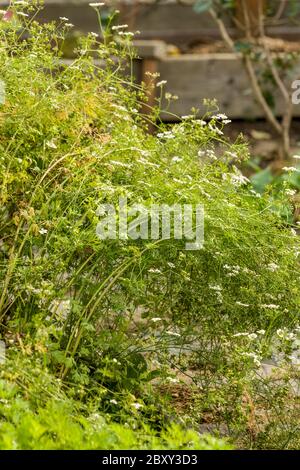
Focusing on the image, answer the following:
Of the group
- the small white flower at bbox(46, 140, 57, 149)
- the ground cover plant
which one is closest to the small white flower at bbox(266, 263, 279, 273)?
the ground cover plant

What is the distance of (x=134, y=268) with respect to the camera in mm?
4066

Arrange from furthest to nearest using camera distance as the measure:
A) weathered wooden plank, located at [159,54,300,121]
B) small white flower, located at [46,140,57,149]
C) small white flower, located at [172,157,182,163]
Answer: weathered wooden plank, located at [159,54,300,121] → small white flower, located at [172,157,182,163] → small white flower, located at [46,140,57,149]

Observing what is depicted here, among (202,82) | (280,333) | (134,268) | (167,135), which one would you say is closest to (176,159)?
(167,135)

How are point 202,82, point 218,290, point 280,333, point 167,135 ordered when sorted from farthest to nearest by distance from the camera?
point 202,82 → point 167,135 → point 218,290 → point 280,333

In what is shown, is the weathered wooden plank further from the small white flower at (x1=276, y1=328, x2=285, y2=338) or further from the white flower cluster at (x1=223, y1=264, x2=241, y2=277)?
the small white flower at (x1=276, y1=328, x2=285, y2=338)

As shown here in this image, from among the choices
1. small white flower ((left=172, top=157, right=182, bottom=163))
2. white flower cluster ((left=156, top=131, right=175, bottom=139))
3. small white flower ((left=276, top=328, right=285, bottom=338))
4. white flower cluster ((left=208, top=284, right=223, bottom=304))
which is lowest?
small white flower ((left=276, top=328, right=285, bottom=338))

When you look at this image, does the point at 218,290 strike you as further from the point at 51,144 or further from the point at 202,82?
the point at 202,82

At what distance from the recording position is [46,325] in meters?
3.87

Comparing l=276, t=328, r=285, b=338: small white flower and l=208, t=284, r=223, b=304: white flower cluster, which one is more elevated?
l=208, t=284, r=223, b=304: white flower cluster

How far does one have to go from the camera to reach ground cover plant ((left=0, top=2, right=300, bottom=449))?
388cm

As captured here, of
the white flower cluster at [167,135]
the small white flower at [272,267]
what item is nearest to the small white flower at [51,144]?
the white flower cluster at [167,135]
